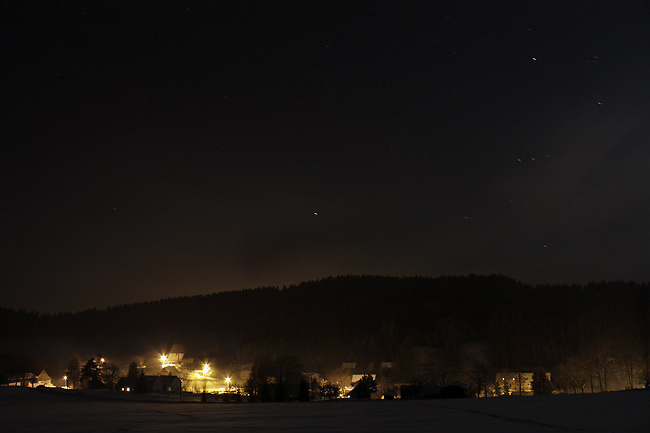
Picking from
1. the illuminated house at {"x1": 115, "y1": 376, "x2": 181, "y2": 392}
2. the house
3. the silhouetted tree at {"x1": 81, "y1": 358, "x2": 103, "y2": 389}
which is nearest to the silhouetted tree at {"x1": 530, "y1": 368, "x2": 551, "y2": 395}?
the illuminated house at {"x1": 115, "y1": 376, "x2": 181, "y2": 392}

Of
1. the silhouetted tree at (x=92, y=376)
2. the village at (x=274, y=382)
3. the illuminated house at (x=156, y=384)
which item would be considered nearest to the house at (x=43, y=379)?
the village at (x=274, y=382)

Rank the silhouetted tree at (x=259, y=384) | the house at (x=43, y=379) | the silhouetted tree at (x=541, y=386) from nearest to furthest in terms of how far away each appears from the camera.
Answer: the silhouetted tree at (x=259, y=384) < the silhouetted tree at (x=541, y=386) < the house at (x=43, y=379)

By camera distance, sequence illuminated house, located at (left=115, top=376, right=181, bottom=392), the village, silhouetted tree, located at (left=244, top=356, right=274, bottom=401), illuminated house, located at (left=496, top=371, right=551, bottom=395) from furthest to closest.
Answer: illuminated house, located at (left=496, top=371, right=551, bottom=395) → illuminated house, located at (left=115, top=376, right=181, bottom=392) → the village → silhouetted tree, located at (left=244, top=356, right=274, bottom=401)

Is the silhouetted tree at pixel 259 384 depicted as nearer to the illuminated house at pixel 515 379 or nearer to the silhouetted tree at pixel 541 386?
the silhouetted tree at pixel 541 386

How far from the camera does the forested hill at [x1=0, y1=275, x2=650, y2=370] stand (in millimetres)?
110875

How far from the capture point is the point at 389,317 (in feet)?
505

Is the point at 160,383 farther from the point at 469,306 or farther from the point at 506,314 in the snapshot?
the point at 469,306

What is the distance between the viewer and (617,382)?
75250 mm

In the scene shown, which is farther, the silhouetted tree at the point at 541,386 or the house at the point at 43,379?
the house at the point at 43,379

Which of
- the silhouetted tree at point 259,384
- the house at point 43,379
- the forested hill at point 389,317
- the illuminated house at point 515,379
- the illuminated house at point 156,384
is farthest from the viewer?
the forested hill at point 389,317

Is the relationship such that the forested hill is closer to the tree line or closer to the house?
the tree line

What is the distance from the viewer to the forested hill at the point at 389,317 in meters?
111

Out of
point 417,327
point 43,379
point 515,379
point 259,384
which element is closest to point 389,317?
point 417,327

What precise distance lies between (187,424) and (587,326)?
109575 mm
